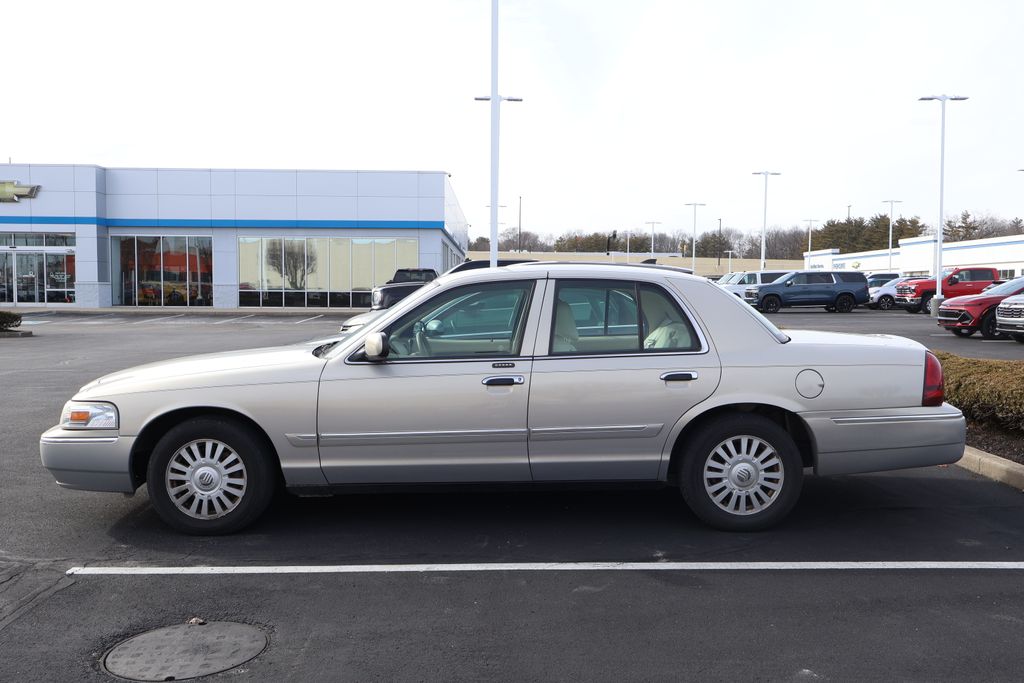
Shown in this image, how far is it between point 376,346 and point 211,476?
1305 millimetres

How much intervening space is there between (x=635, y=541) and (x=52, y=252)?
139ft

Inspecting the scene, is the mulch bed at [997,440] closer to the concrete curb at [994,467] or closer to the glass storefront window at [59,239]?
the concrete curb at [994,467]

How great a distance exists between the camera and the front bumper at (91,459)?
552 centimetres

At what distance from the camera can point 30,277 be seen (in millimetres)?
41875

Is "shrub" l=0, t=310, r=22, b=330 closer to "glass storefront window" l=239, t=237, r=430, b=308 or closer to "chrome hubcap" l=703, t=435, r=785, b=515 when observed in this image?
"glass storefront window" l=239, t=237, r=430, b=308

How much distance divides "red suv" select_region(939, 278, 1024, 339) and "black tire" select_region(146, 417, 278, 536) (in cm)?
2071

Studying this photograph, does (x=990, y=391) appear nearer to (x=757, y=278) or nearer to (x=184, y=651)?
(x=184, y=651)

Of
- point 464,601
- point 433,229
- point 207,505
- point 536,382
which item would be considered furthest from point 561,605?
point 433,229

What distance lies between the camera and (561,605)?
448 centimetres

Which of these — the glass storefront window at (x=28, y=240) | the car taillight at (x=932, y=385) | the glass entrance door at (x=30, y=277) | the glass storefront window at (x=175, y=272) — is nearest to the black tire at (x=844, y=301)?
the glass storefront window at (x=175, y=272)

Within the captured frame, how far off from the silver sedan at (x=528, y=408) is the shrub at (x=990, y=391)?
8.32 ft

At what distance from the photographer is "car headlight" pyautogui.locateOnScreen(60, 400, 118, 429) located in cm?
554

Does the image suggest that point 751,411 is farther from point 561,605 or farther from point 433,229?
point 433,229

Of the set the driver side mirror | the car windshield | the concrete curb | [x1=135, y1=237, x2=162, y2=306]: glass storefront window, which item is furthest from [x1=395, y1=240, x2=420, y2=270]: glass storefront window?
the driver side mirror
